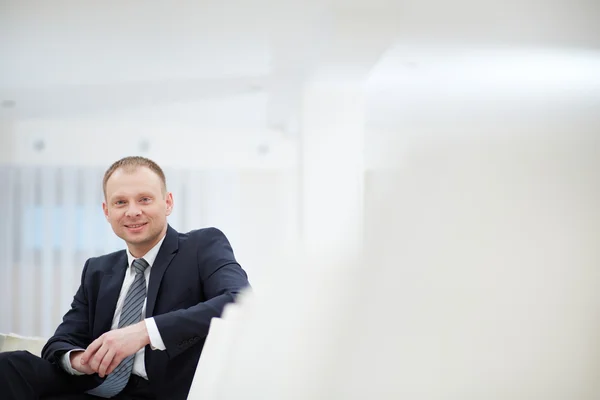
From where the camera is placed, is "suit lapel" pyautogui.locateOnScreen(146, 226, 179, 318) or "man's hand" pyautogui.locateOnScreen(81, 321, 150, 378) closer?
"man's hand" pyautogui.locateOnScreen(81, 321, 150, 378)

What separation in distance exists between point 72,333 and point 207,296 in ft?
1.00

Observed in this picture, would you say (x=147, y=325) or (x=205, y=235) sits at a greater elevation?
(x=205, y=235)

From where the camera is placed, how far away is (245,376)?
1.66ft

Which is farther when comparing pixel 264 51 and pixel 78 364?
pixel 264 51

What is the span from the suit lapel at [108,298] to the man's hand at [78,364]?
0.63ft

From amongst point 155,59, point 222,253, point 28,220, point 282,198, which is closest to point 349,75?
point 155,59

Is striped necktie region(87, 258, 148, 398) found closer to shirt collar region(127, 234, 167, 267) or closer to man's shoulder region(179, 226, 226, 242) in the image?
shirt collar region(127, 234, 167, 267)

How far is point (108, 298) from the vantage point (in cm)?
142

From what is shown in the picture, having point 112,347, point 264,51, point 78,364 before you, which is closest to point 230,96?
point 264,51

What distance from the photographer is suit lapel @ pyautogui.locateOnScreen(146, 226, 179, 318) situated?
4.44 ft

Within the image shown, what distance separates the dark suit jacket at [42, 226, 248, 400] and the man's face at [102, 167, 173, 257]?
0.05 m

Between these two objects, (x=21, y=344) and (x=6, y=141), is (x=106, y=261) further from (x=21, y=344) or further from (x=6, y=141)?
(x=6, y=141)

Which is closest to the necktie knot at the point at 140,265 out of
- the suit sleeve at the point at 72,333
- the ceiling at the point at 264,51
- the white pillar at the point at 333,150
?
the suit sleeve at the point at 72,333

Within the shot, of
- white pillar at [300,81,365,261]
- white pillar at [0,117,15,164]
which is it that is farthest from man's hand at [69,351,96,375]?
white pillar at [0,117,15,164]
